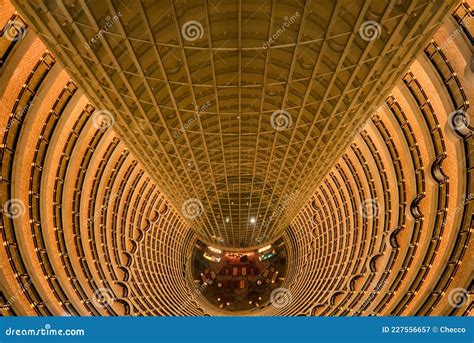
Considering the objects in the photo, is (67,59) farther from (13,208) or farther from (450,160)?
(450,160)

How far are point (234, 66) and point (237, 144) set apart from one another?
23.2 feet

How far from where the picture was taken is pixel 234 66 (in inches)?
473

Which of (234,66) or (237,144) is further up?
(237,144)

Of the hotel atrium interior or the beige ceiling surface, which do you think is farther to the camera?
the hotel atrium interior

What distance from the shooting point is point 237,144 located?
1877 cm

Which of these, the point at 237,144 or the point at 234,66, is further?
the point at 237,144

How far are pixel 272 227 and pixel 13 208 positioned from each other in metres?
23.2

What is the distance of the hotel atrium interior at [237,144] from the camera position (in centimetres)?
1034

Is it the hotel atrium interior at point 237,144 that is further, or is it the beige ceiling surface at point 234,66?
the hotel atrium interior at point 237,144

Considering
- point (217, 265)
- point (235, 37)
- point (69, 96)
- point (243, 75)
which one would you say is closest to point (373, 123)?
point (243, 75)

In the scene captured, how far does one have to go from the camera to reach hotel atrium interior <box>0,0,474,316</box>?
1034 cm

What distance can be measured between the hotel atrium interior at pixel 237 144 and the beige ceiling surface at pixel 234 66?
68 mm

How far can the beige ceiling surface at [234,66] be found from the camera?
381 inches

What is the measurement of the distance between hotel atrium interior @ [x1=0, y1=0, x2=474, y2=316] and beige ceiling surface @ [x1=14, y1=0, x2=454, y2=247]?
0.07 m
